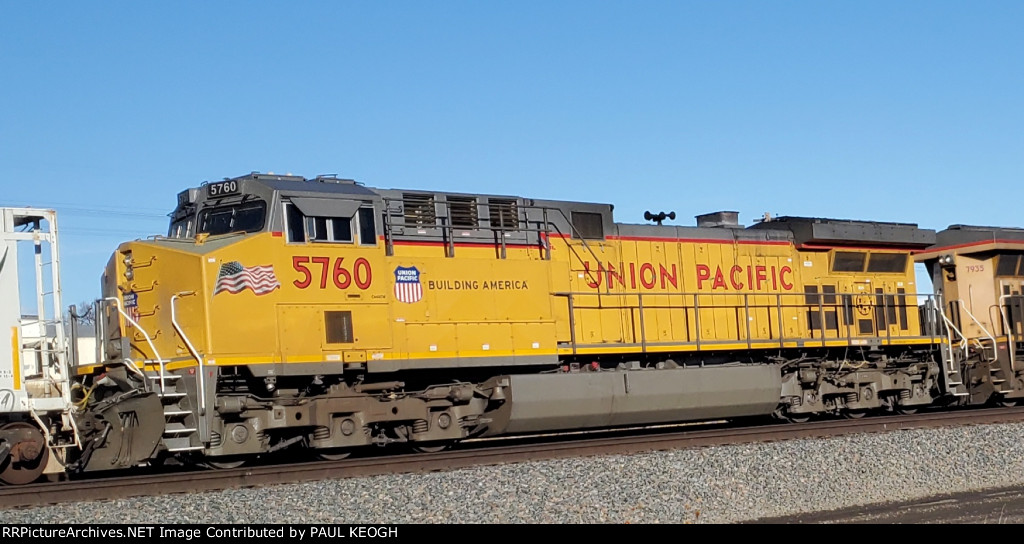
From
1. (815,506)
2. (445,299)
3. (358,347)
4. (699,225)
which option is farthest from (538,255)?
(815,506)

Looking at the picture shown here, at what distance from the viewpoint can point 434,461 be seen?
36.9 ft

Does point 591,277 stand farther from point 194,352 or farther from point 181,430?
point 181,430

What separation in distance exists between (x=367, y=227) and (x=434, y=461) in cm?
283

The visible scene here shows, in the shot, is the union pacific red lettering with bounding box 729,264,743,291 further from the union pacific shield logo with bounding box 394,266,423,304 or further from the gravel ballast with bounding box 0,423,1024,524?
the union pacific shield logo with bounding box 394,266,423,304

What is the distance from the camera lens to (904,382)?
56.2 feet

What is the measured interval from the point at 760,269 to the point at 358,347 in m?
7.21

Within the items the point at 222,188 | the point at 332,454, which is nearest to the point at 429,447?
the point at 332,454

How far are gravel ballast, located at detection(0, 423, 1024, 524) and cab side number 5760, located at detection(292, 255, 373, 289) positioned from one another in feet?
8.57

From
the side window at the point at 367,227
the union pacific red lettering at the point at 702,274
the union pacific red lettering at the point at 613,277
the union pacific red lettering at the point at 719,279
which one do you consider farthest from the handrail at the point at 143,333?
the union pacific red lettering at the point at 719,279

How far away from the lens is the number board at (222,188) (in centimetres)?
1191

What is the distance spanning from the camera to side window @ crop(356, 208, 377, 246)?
12125 millimetres

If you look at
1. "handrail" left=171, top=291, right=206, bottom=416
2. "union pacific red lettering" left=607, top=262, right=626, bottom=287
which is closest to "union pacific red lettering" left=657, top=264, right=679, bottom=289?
"union pacific red lettering" left=607, top=262, right=626, bottom=287

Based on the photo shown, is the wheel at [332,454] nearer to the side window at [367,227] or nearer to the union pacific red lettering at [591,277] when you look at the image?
the side window at [367,227]

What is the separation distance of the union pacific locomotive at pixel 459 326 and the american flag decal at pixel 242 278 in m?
0.02
